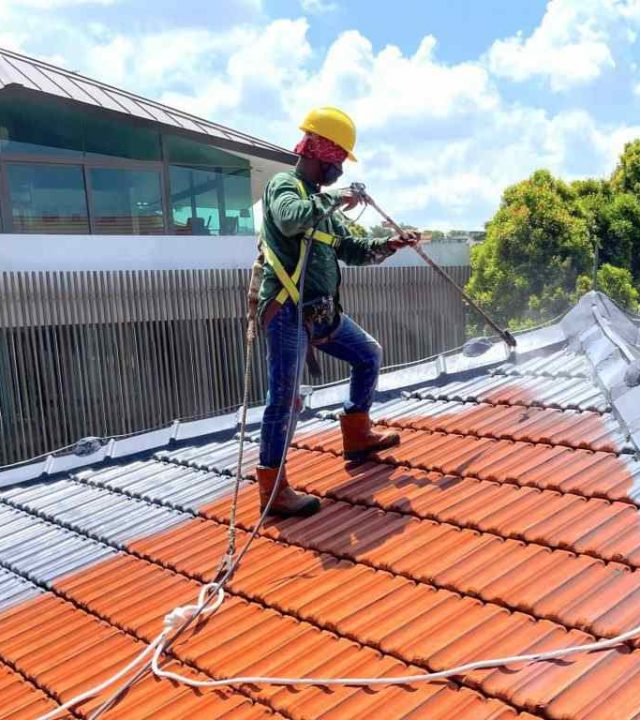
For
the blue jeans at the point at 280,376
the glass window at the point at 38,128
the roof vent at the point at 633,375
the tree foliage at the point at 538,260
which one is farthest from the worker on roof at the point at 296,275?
the tree foliage at the point at 538,260

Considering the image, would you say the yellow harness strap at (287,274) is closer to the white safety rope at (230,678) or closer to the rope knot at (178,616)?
the white safety rope at (230,678)

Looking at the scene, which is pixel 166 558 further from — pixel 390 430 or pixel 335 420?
pixel 335 420

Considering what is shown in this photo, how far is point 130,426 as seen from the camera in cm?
1123

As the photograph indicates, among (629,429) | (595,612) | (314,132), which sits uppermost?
(314,132)

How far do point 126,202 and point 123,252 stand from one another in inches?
87.6

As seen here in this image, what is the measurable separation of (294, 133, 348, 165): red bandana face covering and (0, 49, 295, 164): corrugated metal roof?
10.2 metres

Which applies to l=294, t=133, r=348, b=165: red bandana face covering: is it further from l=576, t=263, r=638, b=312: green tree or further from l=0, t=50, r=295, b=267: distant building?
l=576, t=263, r=638, b=312: green tree

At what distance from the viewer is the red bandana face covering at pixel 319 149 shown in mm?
3746

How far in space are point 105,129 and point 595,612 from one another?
44.3ft

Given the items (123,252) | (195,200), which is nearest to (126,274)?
(123,252)

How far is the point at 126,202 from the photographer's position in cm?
1437

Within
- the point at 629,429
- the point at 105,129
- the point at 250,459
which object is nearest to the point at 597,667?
the point at 629,429

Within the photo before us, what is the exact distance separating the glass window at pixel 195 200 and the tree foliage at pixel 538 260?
5740mm

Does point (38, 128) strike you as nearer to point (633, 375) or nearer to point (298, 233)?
point (298, 233)
